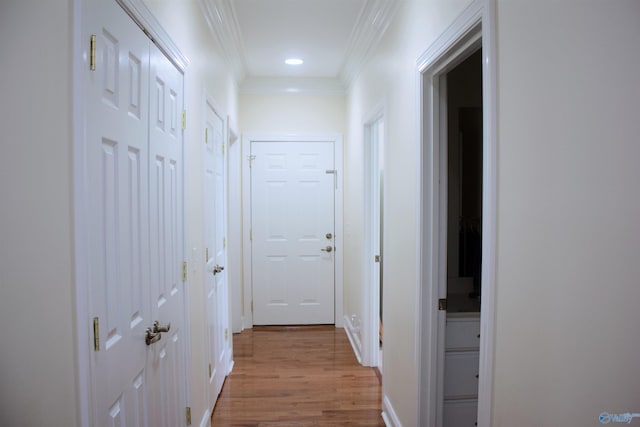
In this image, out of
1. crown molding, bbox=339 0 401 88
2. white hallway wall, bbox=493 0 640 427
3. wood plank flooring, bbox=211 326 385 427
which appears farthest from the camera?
wood plank flooring, bbox=211 326 385 427

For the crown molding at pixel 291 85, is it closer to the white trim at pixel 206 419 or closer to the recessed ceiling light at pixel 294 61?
the recessed ceiling light at pixel 294 61

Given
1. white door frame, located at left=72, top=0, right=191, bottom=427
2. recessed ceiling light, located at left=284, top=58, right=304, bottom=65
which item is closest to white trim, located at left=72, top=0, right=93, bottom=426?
white door frame, located at left=72, top=0, right=191, bottom=427

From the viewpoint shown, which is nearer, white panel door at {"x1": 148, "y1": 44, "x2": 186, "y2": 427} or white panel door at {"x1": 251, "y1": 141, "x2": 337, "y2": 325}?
white panel door at {"x1": 148, "y1": 44, "x2": 186, "y2": 427}

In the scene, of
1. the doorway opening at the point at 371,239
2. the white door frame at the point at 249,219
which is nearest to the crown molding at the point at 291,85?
the white door frame at the point at 249,219

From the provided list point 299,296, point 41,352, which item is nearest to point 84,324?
point 41,352

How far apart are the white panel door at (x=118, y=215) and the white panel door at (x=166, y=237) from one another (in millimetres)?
82

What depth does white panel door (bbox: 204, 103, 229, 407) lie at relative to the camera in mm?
2676

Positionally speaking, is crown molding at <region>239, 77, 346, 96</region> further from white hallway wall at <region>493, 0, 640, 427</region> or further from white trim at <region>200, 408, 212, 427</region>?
white hallway wall at <region>493, 0, 640, 427</region>

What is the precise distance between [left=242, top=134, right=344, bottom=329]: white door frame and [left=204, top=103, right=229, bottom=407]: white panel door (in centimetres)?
112

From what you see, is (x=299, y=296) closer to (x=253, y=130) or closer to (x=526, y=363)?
(x=253, y=130)

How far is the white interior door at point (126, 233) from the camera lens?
109cm

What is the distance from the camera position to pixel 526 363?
1038 mm

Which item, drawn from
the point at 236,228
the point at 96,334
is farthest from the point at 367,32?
the point at 96,334

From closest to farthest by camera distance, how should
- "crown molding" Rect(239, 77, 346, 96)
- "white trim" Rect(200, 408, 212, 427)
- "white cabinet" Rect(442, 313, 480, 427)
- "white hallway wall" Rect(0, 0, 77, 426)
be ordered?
"white hallway wall" Rect(0, 0, 77, 426) < "white cabinet" Rect(442, 313, 480, 427) < "white trim" Rect(200, 408, 212, 427) < "crown molding" Rect(239, 77, 346, 96)
